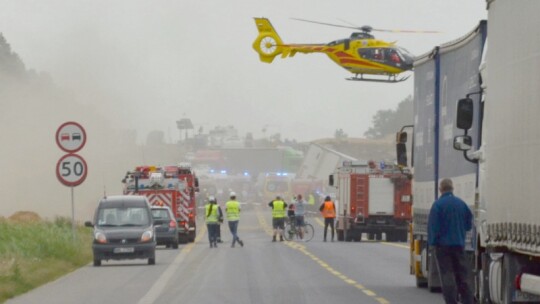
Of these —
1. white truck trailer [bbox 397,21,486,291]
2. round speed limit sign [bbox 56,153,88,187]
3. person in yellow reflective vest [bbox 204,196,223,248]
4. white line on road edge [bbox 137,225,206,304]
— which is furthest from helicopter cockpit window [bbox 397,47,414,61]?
white truck trailer [bbox 397,21,486,291]

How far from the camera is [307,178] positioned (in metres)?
108

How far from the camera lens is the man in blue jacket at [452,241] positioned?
18.0 metres

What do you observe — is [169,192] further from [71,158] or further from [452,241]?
[452,241]

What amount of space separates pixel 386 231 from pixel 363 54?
10.9 meters

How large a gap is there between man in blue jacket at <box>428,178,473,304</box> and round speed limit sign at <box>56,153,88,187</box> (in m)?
16.7

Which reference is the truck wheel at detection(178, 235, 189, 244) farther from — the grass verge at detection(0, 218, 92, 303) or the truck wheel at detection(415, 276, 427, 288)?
the truck wheel at detection(415, 276, 427, 288)

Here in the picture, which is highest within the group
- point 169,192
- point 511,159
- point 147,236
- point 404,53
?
point 404,53

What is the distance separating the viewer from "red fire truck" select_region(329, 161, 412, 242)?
5419 centimetres

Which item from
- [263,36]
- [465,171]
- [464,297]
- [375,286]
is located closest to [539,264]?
[464,297]

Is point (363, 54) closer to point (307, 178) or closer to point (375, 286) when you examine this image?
point (375, 286)

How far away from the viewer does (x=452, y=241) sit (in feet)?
59.2

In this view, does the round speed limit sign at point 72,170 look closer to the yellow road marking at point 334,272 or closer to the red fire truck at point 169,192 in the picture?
the yellow road marking at point 334,272

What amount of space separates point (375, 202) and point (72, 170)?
871 inches

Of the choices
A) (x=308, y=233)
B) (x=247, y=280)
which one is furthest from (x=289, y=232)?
(x=247, y=280)
